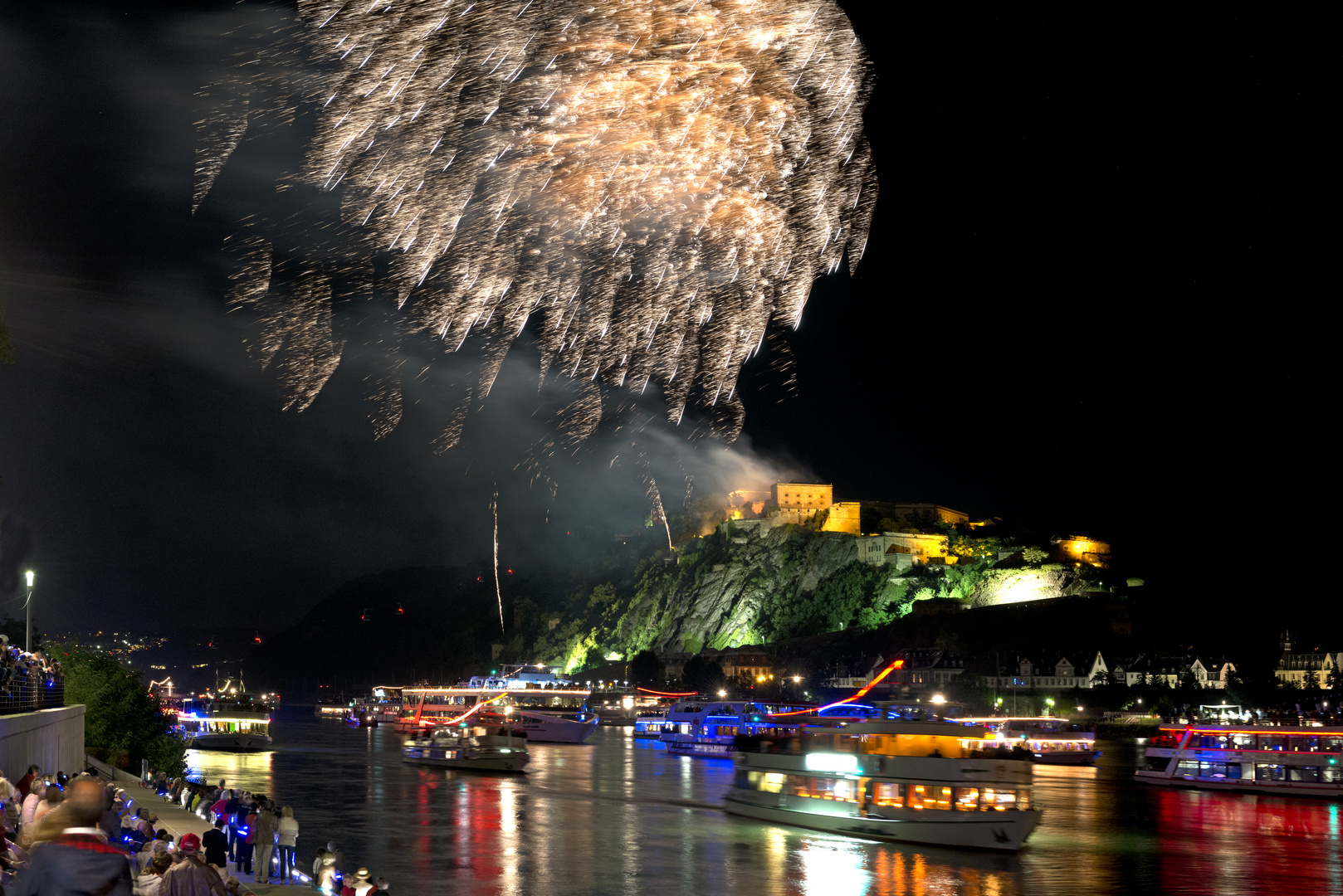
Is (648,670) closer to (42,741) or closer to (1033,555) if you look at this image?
(1033,555)

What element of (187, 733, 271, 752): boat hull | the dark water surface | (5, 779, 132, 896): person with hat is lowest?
(187, 733, 271, 752): boat hull

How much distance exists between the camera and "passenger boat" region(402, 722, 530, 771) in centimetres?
5819

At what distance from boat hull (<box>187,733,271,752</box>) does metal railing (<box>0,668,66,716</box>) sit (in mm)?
52102

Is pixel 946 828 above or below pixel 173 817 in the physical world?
below

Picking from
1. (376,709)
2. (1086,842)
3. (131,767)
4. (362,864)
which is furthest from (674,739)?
(376,709)

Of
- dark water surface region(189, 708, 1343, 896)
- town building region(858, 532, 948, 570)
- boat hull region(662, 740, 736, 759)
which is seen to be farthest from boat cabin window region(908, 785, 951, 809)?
town building region(858, 532, 948, 570)

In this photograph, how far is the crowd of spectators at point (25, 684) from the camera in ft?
67.7

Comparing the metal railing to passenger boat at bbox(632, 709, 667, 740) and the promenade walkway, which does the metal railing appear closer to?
the promenade walkway

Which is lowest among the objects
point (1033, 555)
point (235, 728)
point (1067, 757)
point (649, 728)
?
point (649, 728)

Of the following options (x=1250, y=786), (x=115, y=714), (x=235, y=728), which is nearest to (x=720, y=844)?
(x=115, y=714)

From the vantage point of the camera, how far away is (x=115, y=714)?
4178 cm

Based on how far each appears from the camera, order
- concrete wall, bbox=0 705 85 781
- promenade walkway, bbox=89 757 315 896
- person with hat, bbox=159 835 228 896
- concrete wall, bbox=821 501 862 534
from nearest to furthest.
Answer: person with hat, bbox=159 835 228 896
promenade walkway, bbox=89 757 315 896
concrete wall, bbox=0 705 85 781
concrete wall, bbox=821 501 862 534

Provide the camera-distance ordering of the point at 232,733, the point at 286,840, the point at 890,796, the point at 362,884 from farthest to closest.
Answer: the point at 232,733 → the point at 890,796 → the point at 286,840 → the point at 362,884

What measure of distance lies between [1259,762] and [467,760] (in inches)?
1457
